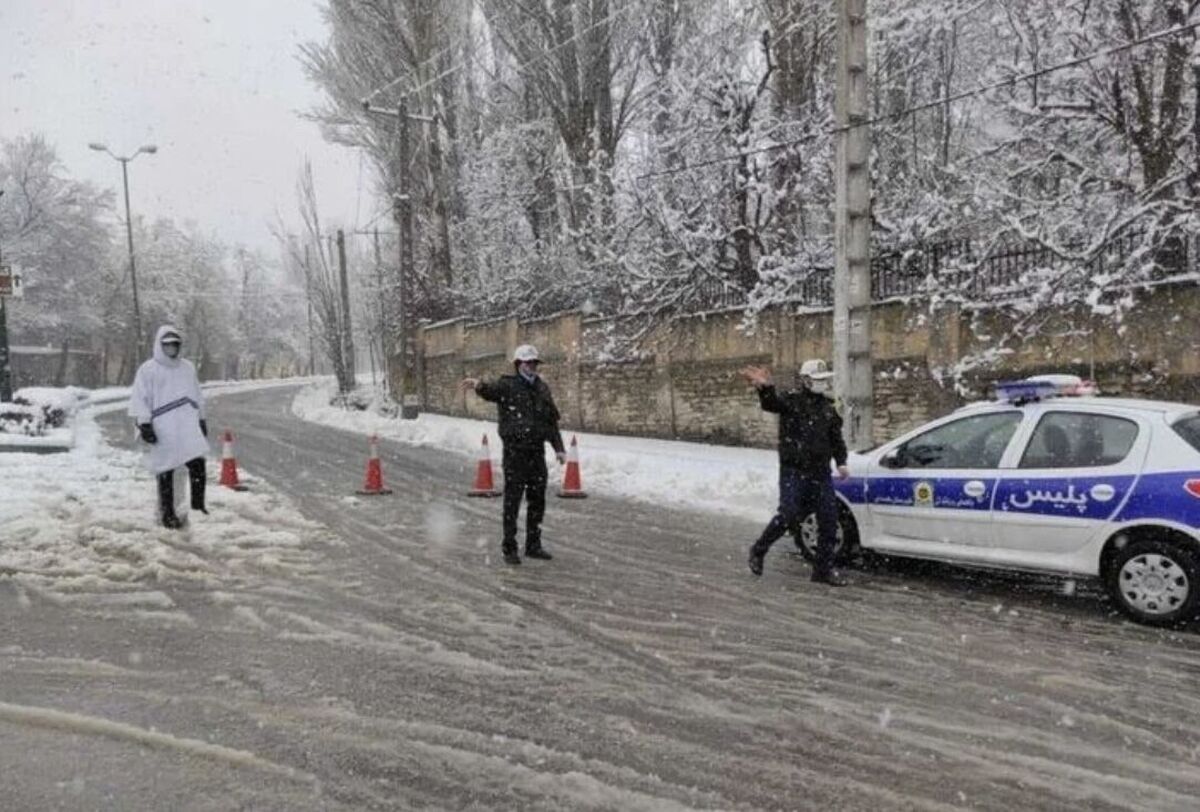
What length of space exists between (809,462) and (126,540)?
18.7 ft

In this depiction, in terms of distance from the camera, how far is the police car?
247 inches

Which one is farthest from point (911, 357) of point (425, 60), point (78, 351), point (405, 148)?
point (78, 351)

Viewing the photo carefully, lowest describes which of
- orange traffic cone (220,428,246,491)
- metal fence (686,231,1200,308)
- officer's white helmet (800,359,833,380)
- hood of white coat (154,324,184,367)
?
orange traffic cone (220,428,246,491)

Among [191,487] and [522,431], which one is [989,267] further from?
[191,487]

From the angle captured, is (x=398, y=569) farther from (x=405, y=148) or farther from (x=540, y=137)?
(x=540, y=137)

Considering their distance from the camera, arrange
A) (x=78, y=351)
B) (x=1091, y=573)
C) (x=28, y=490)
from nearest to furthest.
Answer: (x=1091, y=573)
(x=28, y=490)
(x=78, y=351)

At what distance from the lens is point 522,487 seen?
8273 mm

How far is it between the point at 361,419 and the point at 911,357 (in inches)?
699

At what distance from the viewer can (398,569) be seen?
7961mm

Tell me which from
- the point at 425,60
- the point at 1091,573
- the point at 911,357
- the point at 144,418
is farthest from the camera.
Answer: the point at 425,60

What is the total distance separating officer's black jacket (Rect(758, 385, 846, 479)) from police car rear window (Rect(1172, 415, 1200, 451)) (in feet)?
7.41

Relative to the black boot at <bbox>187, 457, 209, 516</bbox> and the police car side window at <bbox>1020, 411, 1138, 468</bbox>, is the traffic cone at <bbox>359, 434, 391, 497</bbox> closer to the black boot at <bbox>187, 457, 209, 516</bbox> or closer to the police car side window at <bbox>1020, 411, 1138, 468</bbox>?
the black boot at <bbox>187, 457, 209, 516</bbox>

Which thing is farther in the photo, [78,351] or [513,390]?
[78,351]

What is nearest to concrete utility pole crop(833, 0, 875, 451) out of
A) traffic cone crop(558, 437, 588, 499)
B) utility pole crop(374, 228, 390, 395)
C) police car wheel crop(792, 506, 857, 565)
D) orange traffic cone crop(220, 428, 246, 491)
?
police car wheel crop(792, 506, 857, 565)
